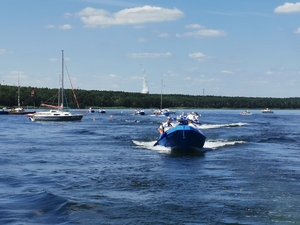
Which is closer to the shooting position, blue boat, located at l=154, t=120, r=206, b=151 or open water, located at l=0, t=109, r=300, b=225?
open water, located at l=0, t=109, r=300, b=225

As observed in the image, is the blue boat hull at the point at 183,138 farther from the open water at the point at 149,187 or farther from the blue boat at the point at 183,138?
the open water at the point at 149,187

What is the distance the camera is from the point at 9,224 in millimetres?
19047

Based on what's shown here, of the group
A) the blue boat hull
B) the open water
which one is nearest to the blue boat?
the blue boat hull

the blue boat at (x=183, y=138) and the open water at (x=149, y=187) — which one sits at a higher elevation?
the blue boat at (x=183, y=138)

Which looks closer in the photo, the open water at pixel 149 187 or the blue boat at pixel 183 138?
the open water at pixel 149 187

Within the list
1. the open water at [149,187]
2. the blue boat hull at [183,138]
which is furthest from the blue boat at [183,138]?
the open water at [149,187]

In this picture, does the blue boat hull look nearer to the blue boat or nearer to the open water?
the blue boat

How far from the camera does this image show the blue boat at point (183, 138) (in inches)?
1692

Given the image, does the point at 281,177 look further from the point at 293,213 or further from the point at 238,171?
the point at 293,213

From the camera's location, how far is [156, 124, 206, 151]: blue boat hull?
42969 mm

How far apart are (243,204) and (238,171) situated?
10.5m

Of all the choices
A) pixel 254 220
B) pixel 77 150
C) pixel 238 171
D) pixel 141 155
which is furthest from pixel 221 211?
pixel 77 150

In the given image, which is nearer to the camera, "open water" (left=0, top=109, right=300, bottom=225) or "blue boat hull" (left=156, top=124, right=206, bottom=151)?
"open water" (left=0, top=109, right=300, bottom=225)

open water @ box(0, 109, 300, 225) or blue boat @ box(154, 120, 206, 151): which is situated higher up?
blue boat @ box(154, 120, 206, 151)
